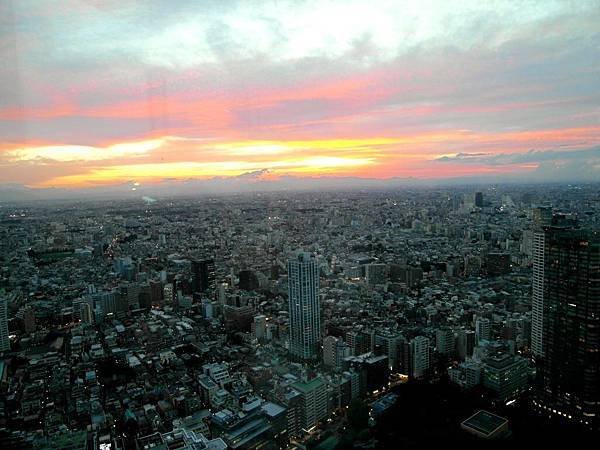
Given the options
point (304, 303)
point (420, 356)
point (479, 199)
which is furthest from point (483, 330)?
point (479, 199)

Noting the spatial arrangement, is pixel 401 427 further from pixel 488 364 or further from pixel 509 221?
pixel 509 221

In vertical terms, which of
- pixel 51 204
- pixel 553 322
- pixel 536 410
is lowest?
pixel 536 410

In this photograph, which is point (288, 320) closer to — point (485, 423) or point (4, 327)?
point (485, 423)

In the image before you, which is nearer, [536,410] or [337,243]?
[536,410]

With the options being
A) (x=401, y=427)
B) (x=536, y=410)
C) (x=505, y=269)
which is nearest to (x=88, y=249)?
(x=401, y=427)

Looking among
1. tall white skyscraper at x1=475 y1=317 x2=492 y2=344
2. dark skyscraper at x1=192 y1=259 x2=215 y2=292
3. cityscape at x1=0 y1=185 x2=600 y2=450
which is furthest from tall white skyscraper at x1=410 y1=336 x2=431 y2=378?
dark skyscraper at x1=192 y1=259 x2=215 y2=292

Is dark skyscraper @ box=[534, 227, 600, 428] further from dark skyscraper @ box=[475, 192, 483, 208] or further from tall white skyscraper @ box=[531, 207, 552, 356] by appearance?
dark skyscraper @ box=[475, 192, 483, 208]

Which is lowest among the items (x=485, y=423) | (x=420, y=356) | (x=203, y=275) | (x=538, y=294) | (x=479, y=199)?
(x=420, y=356)
